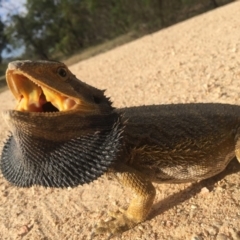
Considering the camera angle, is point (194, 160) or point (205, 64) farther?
point (205, 64)

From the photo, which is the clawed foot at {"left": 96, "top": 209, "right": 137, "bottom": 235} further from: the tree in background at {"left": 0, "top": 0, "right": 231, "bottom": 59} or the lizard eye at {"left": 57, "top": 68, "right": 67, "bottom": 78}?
the tree in background at {"left": 0, "top": 0, "right": 231, "bottom": 59}

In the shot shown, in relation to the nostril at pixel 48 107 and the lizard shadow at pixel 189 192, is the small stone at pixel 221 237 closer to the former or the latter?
the lizard shadow at pixel 189 192

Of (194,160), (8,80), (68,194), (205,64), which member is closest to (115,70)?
(205,64)

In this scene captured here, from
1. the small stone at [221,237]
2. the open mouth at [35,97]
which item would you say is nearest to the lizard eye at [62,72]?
the open mouth at [35,97]

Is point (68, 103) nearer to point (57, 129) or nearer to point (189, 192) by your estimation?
point (57, 129)

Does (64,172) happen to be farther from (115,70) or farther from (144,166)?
(115,70)

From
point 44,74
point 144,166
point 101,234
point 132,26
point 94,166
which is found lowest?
point 132,26
